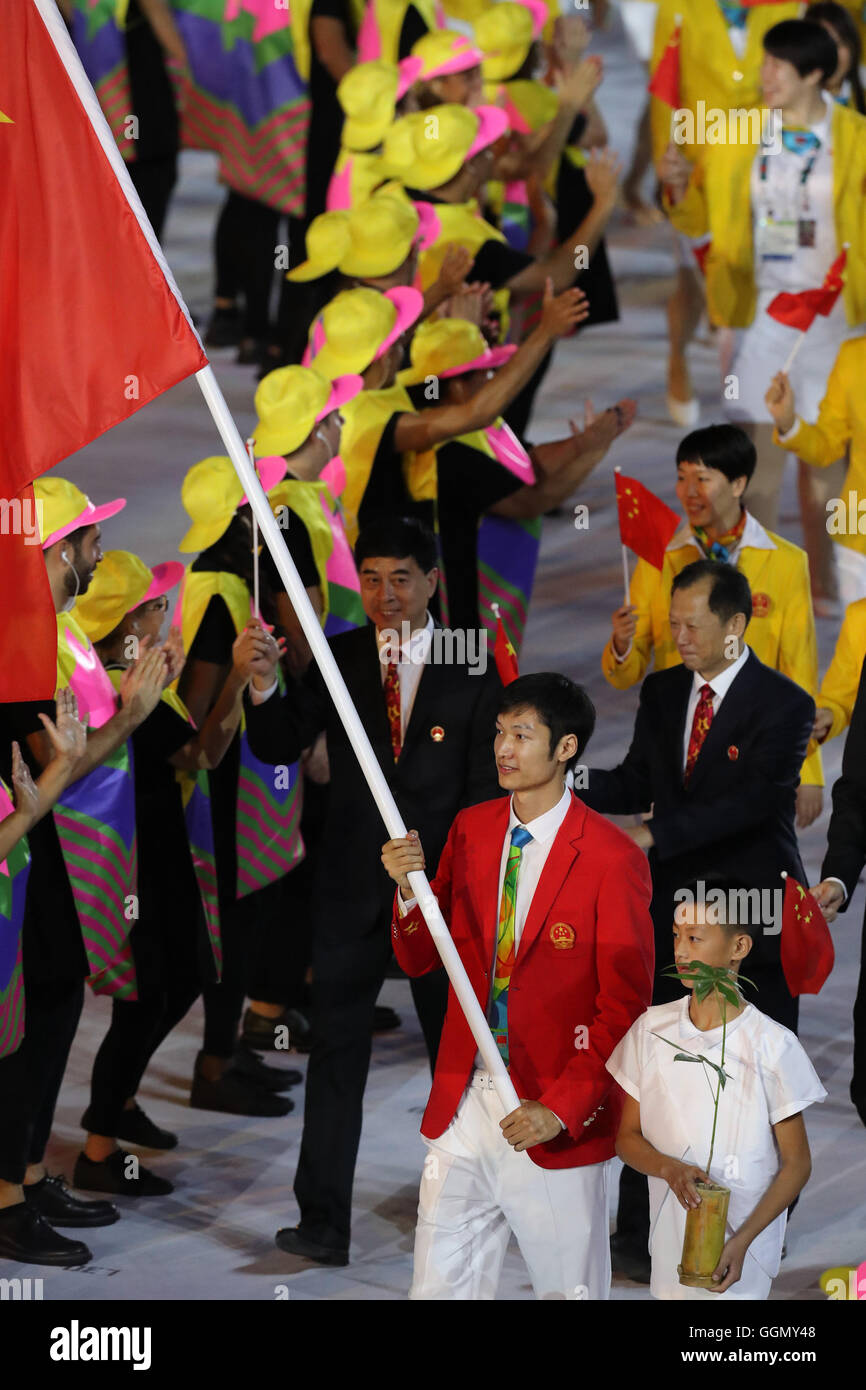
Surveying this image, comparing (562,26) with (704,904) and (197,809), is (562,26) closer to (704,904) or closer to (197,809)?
(197,809)

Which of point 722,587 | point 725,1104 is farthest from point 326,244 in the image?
point 725,1104

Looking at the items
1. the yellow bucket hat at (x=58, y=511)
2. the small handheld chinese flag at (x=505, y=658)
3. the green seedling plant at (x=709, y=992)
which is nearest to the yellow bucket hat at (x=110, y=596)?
the yellow bucket hat at (x=58, y=511)

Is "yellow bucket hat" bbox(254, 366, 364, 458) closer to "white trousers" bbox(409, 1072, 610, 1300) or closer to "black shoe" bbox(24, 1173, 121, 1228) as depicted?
"black shoe" bbox(24, 1173, 121, 1228)

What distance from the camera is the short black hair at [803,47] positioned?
10.1 m

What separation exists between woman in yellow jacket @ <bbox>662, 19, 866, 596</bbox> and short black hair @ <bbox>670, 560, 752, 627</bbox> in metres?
3.49

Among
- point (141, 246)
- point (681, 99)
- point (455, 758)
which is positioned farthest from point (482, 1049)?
point (681, 99)

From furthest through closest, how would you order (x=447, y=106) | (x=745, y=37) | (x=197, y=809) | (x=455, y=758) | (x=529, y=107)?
(x=745, y=37) → (x=529, y=107) → (x=447, y=106) → (x=197, y=809) → (x=455, y=758)

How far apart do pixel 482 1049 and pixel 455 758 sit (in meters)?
1.30

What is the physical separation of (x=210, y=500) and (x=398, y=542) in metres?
1.06

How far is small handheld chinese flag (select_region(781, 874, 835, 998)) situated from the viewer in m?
6.08

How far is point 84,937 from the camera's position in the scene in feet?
22.8

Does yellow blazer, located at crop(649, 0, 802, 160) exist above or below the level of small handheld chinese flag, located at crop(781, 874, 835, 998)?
above

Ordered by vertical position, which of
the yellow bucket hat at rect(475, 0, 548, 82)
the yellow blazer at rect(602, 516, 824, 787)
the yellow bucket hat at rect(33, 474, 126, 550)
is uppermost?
the yellow bucket hat at rect(475, 0, 548, 82)

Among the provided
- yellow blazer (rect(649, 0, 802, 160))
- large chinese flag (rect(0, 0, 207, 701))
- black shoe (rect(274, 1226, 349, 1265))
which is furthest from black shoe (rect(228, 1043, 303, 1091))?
yellow blazer (rect(649, 0, 802, 160))
